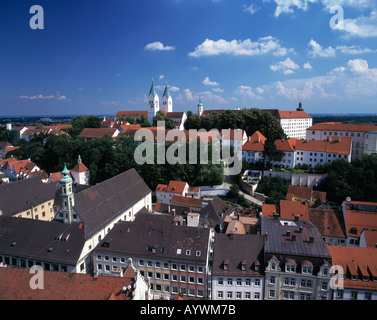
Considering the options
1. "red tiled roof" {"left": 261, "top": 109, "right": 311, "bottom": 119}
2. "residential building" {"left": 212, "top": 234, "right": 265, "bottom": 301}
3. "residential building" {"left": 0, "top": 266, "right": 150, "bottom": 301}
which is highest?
"red tiled roof" {"left": 261, "top": 109, "right": 311, "bottom": 119}

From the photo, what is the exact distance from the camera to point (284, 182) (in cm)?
3906

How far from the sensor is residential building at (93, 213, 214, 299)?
19.9 m

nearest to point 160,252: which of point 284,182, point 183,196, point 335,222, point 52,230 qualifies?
point 52,230

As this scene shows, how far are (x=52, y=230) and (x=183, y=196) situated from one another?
16742mm

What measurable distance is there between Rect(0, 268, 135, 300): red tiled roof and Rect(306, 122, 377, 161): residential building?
4100cm

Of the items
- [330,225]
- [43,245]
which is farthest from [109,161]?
[330,225]

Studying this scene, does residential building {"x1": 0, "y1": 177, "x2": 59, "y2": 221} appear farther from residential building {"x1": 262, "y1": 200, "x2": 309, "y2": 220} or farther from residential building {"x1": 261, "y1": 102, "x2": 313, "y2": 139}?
residential building {"x1": 261, "y1": 102, "x2": 313, "y2": 139}

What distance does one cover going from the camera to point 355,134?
4578 centimetres

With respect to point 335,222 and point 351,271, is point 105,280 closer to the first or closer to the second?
point 351,271

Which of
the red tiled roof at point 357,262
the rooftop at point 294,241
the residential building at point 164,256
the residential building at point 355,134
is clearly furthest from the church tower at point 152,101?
the red tiled roof at point 357,262

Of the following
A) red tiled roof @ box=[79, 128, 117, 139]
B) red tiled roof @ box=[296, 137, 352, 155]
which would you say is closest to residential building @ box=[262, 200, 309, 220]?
red tiled roof @ box=[296, 137, 352, 155]

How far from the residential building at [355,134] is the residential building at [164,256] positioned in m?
33.3

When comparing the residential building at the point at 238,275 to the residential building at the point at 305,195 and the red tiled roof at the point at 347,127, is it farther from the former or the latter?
the red tiled roof at the point at 347,127

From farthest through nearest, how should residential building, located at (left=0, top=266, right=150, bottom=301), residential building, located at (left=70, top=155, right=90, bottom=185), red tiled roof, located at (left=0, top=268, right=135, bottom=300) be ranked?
residential building, located at (left=70, top=155, right=90, bottom=185) → red tiled roof, located at (left=0, top=268, right=135, bottom=300) → residential building, located at (left=0, top=266, right=150, bottom=301)
